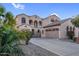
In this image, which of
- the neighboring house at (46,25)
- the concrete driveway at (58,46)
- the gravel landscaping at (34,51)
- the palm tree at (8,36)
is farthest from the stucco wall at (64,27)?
the palm tree at (8,36)

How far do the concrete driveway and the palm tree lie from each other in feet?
0.92

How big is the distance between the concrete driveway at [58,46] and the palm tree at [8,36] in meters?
0.28

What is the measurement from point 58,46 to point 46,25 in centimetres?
40

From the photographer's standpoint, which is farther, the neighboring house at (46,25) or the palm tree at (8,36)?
the neighboring house at (46,25)

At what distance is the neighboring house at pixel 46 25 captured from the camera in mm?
4914

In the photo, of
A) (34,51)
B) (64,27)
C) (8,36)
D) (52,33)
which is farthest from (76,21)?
(8,36)

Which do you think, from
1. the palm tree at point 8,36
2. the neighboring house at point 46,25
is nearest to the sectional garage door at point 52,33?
the neighboring house at point 46,25

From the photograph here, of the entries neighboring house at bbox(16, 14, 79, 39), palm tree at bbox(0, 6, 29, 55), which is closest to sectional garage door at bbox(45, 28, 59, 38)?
neighboring house at bbox(16, 14, 79, 39)

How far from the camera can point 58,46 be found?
16.3 ft

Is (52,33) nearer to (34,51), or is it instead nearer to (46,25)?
(46,25)

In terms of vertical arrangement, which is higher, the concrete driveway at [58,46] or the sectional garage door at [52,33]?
the sectional garage door at [52,33]

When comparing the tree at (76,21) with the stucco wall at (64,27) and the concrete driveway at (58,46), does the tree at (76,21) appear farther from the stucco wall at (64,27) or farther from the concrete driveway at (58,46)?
the concrete driveway at (58,46)

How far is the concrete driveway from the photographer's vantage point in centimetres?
484

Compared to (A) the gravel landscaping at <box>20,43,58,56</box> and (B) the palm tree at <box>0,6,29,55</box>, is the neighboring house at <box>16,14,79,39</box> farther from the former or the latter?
(A) the gravel landscaping at <box>20,43,58,56</box>
